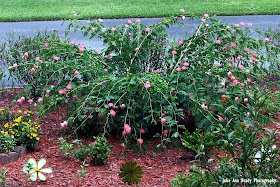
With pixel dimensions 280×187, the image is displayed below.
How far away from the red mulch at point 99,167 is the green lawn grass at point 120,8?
807 cm

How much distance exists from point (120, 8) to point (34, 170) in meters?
10.6

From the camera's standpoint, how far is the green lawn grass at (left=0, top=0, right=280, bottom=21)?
12477 mm

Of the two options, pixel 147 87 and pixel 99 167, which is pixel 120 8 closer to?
pixel 147 87

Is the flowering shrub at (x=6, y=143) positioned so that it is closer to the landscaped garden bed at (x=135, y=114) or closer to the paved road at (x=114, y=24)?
the landscaped garden bed at (x=135, y=114)

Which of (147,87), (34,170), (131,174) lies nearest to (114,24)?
(147,87)

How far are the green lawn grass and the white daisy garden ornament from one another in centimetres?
869

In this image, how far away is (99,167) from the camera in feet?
12.5

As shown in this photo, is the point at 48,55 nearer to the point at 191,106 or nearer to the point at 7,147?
the point at 7,147

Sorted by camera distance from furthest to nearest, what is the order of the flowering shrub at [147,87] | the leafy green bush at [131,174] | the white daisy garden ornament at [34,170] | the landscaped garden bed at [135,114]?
1. the flowering shrub at [147,87]
2. the landscaped garden bed at [135,114]
3. the white daisy garden ornament at [34,170]
4. the leafy green bush at [131,174]

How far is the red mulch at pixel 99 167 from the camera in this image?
3.52 m

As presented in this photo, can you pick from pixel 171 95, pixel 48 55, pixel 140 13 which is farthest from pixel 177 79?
pixel 140 13

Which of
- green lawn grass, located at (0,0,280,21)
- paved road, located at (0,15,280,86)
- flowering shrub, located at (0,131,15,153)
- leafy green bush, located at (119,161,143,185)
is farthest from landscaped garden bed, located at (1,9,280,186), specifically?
green lawn grass, located at (0,0,280,21)

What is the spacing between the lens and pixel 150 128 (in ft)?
14.9

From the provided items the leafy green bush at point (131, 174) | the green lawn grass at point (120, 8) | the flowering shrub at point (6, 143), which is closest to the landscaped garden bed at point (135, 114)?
the leafy green bush at point (131, 174)
